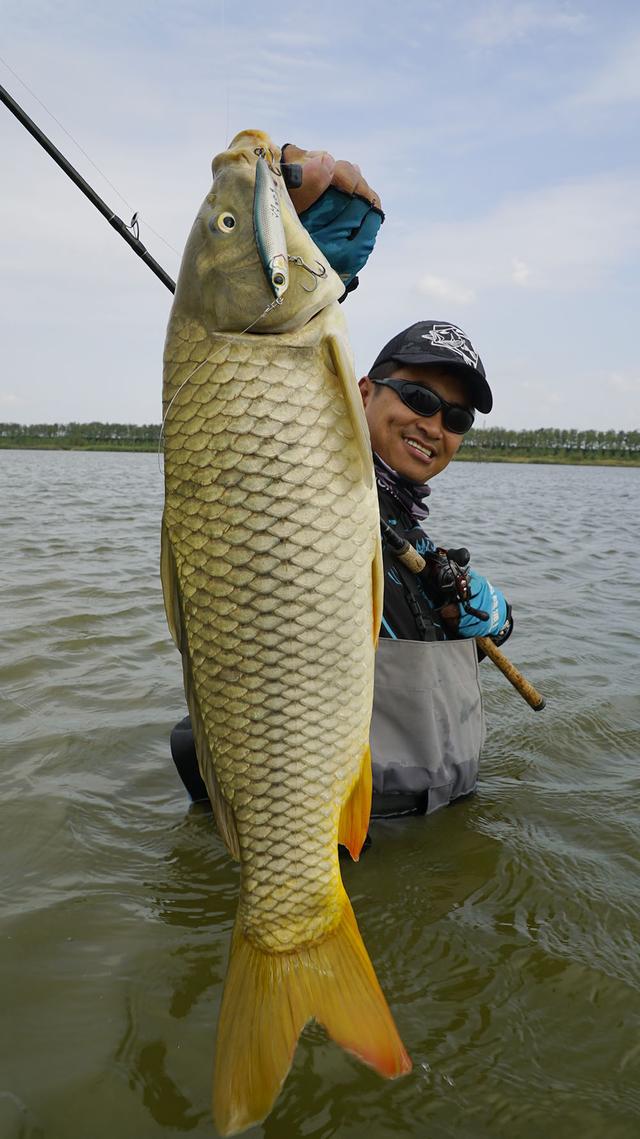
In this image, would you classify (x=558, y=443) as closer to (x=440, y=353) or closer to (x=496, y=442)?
(x=496, y=442)

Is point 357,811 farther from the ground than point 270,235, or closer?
closer

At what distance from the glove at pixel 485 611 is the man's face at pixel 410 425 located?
499 millimetres

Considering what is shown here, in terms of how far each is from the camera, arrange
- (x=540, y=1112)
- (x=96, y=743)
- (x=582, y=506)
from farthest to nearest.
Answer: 1. (x=582, y=506)
2. (x=96, y=743)
3. (x=540, y=1112)

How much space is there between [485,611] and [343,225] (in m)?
1.51

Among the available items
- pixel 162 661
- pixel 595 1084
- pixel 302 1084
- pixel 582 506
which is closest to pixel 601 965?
pixel 595 1084

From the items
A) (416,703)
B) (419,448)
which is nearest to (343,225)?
(419,448)

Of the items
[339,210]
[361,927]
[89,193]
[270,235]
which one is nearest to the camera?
[270,235]

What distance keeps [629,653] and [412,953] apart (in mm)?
4161

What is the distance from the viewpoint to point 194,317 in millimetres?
1659

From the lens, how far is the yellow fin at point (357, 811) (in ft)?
5.83

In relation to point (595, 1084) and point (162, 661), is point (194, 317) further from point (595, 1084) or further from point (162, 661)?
point (162, 661)

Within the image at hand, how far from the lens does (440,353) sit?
2.85 meters

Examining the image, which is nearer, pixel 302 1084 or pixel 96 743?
pixel 302 1084

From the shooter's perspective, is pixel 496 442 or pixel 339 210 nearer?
pixel 339 210
